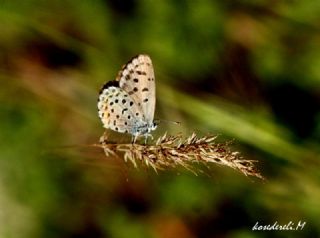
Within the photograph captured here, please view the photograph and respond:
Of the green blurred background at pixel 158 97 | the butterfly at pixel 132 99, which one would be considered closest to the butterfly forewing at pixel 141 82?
the butterfly at pixel 132 99

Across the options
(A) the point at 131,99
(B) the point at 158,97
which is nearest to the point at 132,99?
(A) the point at 131,99

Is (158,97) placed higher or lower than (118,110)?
higher

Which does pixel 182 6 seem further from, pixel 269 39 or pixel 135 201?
A: pixel 135 201

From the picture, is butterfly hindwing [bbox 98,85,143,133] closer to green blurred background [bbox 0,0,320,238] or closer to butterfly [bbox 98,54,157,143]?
butterfly [bbox 98,54,157,143]

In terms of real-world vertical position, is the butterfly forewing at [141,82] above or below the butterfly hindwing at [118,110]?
above

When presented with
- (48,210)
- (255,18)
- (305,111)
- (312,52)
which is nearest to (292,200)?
(305,111)

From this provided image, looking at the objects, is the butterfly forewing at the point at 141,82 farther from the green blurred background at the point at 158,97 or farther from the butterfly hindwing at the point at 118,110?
the green blurred background at the point at 158,97

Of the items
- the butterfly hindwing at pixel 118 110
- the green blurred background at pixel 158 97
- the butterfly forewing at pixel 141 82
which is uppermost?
the green blurred background at pixel 158 97

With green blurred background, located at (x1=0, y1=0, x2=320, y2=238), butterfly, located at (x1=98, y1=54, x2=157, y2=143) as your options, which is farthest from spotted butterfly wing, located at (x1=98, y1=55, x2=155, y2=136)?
green blurred background, located at (x1=0, y1=0, x2=320, y2=238)

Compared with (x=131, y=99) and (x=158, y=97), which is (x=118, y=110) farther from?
(x=158, y=97)
